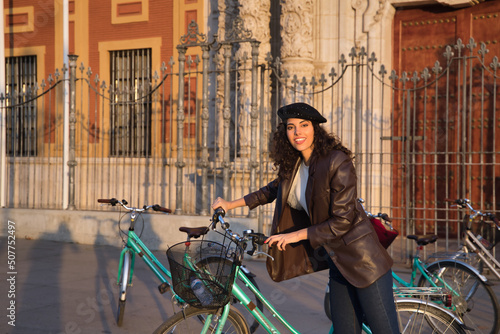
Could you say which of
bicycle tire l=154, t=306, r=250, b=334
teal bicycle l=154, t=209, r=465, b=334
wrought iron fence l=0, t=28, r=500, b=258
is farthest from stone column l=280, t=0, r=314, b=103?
bicycle tire l=154, t=306, r=250, b=334

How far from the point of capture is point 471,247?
6285 mm

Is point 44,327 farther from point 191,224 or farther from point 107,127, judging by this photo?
point 107,127

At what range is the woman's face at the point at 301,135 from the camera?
3.72 metres

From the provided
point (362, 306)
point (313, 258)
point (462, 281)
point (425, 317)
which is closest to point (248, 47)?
point (462, 281)

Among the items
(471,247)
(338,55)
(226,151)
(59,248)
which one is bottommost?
(59,248)

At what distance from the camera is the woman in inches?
138

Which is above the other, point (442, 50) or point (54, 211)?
point (442, 50)

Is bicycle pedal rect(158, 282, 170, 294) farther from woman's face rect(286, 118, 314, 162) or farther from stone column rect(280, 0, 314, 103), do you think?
stone column rect(280, 0, 314, 103)

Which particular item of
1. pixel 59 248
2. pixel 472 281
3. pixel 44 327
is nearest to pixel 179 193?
pixel 59 248

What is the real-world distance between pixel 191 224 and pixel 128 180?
12.1ft

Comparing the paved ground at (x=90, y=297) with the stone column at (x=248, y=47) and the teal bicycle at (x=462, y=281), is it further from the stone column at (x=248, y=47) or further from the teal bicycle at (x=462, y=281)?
the stone column at (x=248, y=47)

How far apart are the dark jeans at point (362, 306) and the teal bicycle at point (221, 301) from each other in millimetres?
222

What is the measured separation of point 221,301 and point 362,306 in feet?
2.50

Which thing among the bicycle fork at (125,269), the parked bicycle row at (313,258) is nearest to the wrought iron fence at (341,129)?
the bicycle fork at (125,269)
